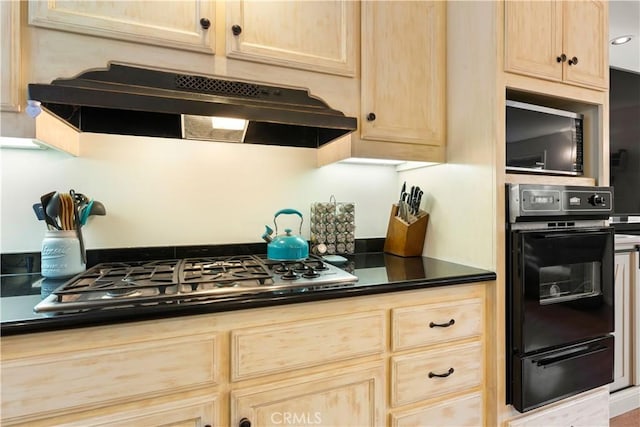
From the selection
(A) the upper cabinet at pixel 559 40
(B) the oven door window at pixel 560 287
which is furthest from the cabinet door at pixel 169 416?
(A) the upper cabinet at pixel 559 40

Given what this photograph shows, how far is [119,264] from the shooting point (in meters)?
1.36

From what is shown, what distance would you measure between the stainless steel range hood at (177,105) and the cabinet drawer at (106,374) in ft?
2.29

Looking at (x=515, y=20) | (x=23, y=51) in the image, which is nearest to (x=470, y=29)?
(x=515, y=20)

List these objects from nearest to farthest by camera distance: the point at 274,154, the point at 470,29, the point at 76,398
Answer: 1. the point at 76,398
2. the point at 470,29
3. the point at 274,154

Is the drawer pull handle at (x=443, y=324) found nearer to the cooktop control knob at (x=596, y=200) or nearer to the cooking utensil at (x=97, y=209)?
the cooktop control knob at (x=596, y=200)

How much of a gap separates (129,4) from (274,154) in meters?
0.80

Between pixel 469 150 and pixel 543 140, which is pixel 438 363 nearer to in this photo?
pixel 469 150

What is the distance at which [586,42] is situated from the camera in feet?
4.95

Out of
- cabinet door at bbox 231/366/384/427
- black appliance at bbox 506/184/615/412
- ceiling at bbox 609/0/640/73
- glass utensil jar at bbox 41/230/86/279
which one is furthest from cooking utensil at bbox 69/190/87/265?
ceiling at bbox 609/0/640/73

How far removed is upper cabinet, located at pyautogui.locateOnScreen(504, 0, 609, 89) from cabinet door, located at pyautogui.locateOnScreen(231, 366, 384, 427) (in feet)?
4.38

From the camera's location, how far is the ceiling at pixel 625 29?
2.00 meters

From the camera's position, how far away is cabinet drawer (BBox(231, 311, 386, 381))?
946 millimetres

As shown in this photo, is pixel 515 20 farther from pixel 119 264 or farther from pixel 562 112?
pixel 119 264

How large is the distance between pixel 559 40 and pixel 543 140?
1.48ft
